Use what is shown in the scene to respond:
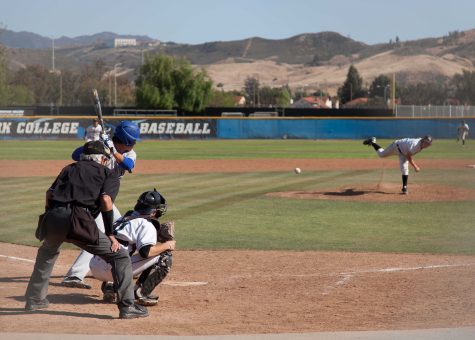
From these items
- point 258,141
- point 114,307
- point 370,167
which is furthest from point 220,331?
point 258,141

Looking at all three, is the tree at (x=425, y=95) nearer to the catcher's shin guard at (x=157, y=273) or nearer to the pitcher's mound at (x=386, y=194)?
the pitcher's mound at (x=386, y=194)

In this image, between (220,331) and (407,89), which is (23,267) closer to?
(220,331)

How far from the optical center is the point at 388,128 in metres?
58.5

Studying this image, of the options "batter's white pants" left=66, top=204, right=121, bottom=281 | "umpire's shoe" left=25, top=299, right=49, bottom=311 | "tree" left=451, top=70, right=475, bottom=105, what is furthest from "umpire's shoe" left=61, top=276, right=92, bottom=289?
"tree" left=451, top=70, right=475, bottom=105

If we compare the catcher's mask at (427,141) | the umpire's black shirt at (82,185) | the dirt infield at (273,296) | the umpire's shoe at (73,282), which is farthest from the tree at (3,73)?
the umpire's black shirt at (82,185)

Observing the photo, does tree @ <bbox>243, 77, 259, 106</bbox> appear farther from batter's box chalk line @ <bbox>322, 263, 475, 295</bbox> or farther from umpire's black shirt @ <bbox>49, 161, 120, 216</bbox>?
umpire's black shirt @ <bbox>49, 161, 120, 216</bbox>

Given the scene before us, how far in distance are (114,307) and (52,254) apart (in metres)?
0.97

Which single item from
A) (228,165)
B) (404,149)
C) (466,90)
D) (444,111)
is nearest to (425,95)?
(466,90)

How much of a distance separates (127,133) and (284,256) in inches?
169

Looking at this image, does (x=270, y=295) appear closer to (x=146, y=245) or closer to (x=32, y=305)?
(x=146, y=245)

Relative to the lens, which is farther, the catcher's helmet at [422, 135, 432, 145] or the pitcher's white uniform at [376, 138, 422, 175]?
the pitcher's white uniform at [376, 138, 422, 175]

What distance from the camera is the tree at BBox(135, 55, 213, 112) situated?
292 feet

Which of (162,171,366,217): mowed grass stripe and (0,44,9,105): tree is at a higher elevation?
(0,44,9,105): tree

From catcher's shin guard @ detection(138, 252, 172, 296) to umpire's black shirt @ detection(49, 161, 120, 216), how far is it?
1.12 meters
